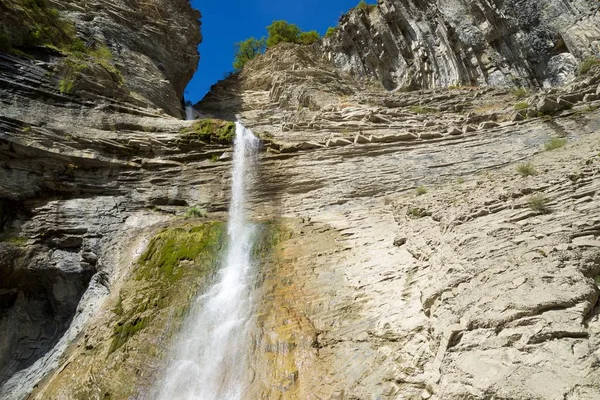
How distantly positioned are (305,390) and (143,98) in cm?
1437

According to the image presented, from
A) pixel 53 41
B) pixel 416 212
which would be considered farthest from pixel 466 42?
pixel 53 41

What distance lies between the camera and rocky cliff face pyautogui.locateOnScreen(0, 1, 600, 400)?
5.90 m

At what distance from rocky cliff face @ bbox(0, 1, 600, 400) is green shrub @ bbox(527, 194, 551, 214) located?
0.04m

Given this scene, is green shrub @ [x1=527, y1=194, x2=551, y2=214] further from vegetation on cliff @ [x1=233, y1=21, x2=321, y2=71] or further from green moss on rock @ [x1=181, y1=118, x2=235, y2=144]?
vegetation on cliff @ [x1=233, y1=21, x2=321, y2=71]

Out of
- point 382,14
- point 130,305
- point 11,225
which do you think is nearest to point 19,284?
point 11,225

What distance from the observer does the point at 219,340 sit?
348 inches

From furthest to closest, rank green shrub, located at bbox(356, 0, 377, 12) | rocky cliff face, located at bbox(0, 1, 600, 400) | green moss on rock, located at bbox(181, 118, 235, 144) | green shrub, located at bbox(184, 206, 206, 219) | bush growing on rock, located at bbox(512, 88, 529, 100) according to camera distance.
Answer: green shrub, located at bbox(356, 0, 377, 12) → bush growing on rock, located at bbox(512, 88, 529, 100) → green moss on rock, located at bbox(181, 118, 235, 144) → green shrub, located at bbox(184, 206, 206, 219) → rocky cliff face, located at bbox(0, 1, 600, 400)

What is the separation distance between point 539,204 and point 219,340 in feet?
22.1

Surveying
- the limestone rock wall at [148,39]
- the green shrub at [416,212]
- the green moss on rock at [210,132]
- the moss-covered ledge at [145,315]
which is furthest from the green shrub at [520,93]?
the limestone rock wall at [148,39]

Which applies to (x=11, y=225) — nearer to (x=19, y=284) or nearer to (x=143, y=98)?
(x=19, y=284)

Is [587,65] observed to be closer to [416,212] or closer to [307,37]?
[416,212]

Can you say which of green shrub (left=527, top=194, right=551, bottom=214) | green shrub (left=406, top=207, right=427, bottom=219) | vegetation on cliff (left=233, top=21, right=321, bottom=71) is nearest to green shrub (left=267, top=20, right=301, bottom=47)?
vegetation on cliff (left=233, top=21, right=321, bottom=71)

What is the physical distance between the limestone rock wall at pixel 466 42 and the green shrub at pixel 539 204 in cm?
1537

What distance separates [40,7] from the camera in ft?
60.6
